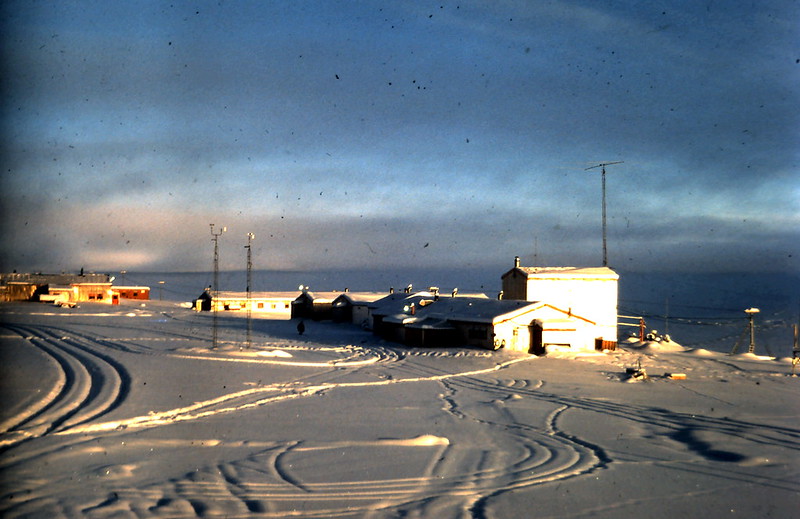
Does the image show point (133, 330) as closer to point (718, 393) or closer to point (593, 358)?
point (593, 358)

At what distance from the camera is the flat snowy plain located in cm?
1122

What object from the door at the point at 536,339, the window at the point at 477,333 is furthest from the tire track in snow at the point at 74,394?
the door at the point at 536,339

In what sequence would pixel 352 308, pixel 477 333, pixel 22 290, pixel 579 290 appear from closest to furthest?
1. pixel 477 333
2. pixel 579 290
3. pixel 352 308
4. pixel 22 290

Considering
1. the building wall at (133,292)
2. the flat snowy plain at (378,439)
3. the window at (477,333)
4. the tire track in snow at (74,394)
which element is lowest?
the flat snowy plain at (378,439)

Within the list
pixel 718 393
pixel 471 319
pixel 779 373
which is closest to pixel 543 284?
pixel 471 319

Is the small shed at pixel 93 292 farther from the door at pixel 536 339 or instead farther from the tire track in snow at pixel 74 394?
the door at pixel 536 339

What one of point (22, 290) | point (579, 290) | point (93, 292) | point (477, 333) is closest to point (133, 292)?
point (93, 292)

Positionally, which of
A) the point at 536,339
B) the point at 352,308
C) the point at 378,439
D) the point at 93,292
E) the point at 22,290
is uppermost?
the point at 22,290

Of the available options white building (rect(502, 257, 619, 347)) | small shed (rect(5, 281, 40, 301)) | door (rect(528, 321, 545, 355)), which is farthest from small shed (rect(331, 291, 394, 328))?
small shed (rect(5, 281, 40, 301))

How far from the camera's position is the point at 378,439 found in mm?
15953

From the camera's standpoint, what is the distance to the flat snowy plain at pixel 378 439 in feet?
36.8

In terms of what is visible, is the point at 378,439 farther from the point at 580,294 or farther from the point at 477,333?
the point at 580,294

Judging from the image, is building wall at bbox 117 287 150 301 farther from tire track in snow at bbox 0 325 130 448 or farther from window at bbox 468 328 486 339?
window at bbox 468 328 486 339

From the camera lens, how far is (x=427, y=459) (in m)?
14.1
